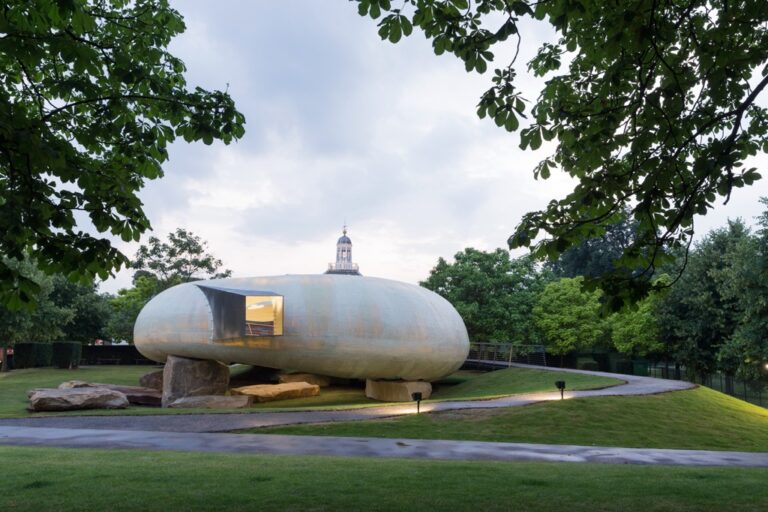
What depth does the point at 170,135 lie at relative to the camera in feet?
22.5

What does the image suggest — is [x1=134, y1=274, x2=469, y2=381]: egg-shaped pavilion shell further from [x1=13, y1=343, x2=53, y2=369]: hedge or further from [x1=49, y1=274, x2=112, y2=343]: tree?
[x1=49, y1=274, x2=112, y2=343]: tree

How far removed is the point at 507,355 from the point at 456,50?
4173 cm

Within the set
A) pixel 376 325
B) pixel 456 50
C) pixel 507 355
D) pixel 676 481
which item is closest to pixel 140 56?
pixel 456 50

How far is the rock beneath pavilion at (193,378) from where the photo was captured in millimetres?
28453

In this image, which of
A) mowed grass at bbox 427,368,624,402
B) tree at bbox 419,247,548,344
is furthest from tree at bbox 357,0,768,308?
tree at bbox 419,247,548,344

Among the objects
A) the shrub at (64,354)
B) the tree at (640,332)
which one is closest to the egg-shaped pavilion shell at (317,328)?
the shrub at (64,354)

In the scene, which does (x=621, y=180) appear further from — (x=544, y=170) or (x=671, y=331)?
(x=671, y=331)

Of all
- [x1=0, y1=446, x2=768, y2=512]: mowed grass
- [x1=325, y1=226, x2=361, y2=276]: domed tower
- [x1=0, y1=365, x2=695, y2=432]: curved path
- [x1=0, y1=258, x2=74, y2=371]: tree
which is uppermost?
[x1=325, y1=226, x2=361, y2=276]: domed tower

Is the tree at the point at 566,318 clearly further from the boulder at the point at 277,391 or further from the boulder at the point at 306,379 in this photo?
the boulder at the point at 277,391

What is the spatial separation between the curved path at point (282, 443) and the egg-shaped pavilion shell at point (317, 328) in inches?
392

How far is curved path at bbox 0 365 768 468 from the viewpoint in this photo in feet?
40.0

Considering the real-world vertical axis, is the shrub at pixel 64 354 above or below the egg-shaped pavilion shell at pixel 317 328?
below

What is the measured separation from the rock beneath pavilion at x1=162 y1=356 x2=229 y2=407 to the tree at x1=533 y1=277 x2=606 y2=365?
1048 inches

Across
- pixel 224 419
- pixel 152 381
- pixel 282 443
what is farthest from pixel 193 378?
pixel 282 443
